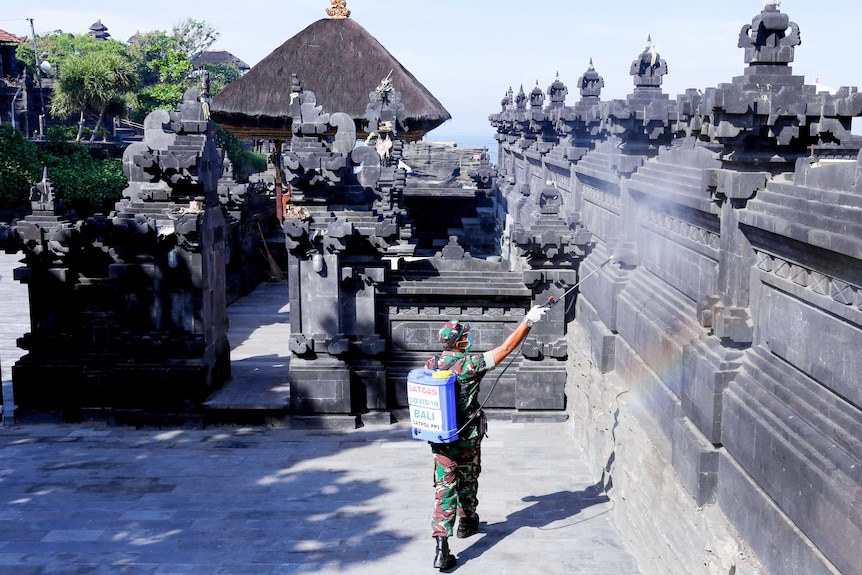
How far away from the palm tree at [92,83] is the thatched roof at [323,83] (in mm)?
22348

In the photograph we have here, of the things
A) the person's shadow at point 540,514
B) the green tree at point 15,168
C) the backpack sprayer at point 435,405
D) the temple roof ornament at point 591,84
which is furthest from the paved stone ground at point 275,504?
the green tree at point 15,168

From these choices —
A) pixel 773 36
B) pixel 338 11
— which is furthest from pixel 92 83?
pixel 773 36

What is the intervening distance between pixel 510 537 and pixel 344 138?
749 cm

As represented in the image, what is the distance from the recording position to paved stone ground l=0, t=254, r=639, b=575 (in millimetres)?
8844

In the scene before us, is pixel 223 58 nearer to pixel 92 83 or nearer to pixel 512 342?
pixel 92 83

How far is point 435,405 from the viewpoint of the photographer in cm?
845

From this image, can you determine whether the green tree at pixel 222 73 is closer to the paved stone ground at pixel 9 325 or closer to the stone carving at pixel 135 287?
the paved stone ground at pixel 9 325

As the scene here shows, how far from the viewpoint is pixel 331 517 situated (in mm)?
9953

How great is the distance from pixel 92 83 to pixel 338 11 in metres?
23.2

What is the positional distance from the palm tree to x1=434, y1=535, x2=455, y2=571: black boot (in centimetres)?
4140

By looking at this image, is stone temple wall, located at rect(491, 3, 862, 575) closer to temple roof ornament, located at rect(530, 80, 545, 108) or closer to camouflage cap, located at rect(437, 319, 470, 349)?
camouflage cap, located at rect(437, 319, 470, 349)

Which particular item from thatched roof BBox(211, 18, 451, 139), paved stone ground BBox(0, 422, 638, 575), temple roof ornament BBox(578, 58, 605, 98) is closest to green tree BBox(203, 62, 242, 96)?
thatched roof BBox(211, 18, 451, 139)

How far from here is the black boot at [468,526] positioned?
9148mm

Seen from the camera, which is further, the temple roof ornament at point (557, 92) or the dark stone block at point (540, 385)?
the temple roof ornament at point (557, 92)
